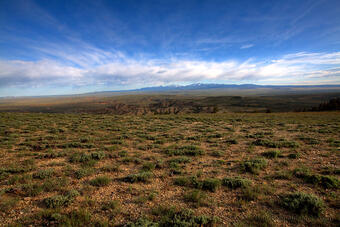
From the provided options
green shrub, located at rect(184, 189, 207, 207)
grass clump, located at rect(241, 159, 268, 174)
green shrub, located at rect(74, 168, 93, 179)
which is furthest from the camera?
grass clump, located at rect(241, 159, 268, 174)

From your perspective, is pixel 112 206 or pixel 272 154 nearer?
pixel 112 206

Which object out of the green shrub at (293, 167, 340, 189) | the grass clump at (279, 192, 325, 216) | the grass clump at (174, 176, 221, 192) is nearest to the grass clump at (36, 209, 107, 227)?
the grass clump at (174, 176, 221, 192)

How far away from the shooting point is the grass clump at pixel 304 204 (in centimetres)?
386

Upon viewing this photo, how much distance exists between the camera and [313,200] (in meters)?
4.06

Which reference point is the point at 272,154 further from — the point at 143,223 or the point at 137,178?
the point at 143,223

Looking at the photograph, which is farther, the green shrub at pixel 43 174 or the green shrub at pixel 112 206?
the green shrub at pixel 43 174

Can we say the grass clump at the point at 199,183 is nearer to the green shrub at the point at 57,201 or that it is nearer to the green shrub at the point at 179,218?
the green shrub at the point at 179,218

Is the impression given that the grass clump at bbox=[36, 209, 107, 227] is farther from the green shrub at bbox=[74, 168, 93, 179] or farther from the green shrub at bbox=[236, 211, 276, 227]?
the green shrub at bbox=[236, 211, 276, 227]

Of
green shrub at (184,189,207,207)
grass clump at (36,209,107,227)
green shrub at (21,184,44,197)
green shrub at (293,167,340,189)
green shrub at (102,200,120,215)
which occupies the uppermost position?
green shrub at (21,184,44,197)

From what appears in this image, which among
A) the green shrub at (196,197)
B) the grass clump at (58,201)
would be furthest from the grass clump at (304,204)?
the grass clump at (58,201)

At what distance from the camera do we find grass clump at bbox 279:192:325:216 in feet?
12.7


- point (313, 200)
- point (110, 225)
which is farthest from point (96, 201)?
point (313, 200)

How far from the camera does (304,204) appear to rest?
404cm

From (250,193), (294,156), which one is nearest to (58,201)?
(250,193)
